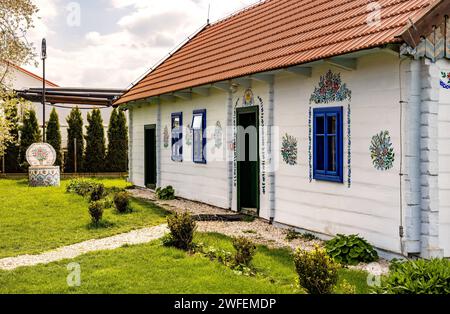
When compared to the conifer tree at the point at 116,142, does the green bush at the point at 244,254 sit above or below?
below

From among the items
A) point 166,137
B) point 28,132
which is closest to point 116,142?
point 28,132

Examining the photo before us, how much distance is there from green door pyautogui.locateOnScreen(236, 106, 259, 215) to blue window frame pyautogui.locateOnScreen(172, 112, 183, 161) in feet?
12.2

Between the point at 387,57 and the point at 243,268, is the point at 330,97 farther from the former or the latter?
the point at 243,268

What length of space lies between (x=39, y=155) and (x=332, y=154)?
1534 centimetres

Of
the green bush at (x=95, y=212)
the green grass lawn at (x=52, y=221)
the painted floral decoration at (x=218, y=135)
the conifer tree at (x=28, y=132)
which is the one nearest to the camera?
the green grass lawn at (x=52, y=221)

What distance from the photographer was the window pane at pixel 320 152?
10406mm

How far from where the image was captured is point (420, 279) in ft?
18.1

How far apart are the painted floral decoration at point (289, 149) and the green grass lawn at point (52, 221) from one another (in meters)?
3.13

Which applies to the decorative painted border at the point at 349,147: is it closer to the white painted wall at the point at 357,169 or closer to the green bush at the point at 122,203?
the white painted wall at the point at 357,169

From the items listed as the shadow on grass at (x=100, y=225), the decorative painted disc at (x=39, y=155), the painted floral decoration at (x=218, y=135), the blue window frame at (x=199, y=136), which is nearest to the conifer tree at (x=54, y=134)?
the decorative painted disc at (x=39, y=155)

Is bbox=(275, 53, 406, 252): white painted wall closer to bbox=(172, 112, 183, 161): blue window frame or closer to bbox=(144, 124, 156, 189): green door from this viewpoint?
bbox=(172, 112, 183, 161): blue window frame

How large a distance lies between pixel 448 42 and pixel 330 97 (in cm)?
234

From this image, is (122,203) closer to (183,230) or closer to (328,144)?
(183,230)
